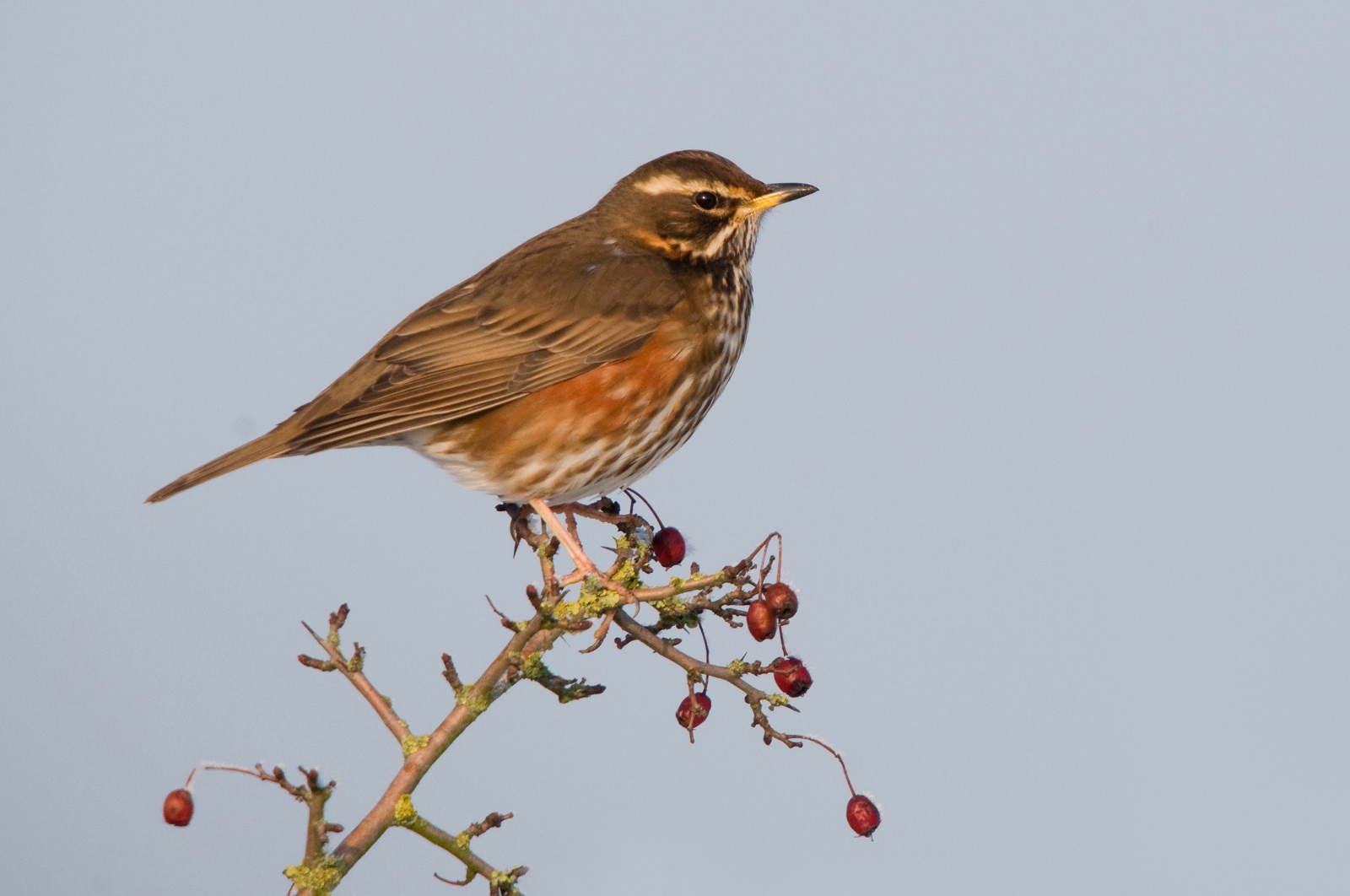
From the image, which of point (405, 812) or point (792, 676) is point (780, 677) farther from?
point (405, 812)

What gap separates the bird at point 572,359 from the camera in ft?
16.7

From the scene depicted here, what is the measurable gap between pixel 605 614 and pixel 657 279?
6.70 ft

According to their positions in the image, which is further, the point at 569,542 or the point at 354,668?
the point at 569,542

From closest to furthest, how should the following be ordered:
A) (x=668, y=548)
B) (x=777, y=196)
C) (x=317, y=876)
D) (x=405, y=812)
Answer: (x=317, y=876) < (x=405, y=812) < (x=668, y=548) < (x=777, y=196)

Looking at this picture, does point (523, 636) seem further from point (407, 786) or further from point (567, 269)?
point (567, 269)

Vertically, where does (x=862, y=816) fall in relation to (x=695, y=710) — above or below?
below

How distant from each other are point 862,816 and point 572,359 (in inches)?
87.9

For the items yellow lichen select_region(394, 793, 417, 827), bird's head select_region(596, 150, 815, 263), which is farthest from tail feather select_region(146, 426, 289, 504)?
yellow lichen select_region(394, 793, 417, 827)

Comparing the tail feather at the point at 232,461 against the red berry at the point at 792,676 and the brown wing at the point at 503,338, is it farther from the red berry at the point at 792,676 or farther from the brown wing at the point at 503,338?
the red berry at the point at 792,676

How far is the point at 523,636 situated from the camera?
3365mm

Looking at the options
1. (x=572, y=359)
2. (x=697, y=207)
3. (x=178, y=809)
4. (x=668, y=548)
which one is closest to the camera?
(x=178, y=809)

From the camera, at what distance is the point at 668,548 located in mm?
4414

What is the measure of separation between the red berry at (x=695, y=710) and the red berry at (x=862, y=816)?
17.7 inches

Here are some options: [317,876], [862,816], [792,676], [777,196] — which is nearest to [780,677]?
[792,676]
